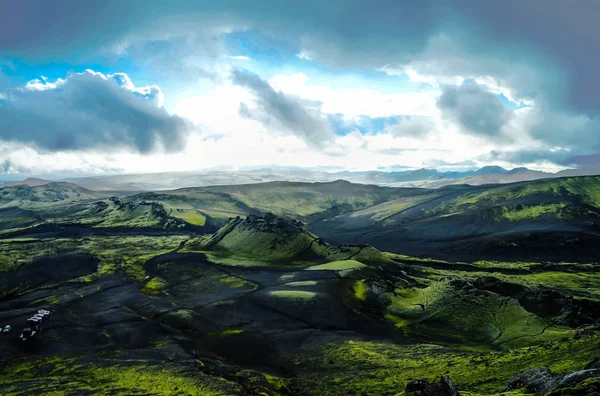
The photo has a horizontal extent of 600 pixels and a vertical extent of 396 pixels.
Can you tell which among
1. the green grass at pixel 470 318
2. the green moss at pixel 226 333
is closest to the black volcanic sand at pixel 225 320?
the green moss at pixel 226 333

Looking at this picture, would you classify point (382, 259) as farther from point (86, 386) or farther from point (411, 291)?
point (86, 386)

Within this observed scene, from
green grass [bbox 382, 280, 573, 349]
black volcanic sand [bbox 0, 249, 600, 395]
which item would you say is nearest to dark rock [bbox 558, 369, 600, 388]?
black volcanic sand [bbox 0, 249, 600, 395]

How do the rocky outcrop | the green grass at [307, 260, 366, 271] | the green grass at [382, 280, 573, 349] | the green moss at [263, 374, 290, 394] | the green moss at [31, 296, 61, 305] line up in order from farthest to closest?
the rocky outcrop, the green grass at [307, 260, 366, 271], the green moss at [31, 296, 61, 305], the green grass at [382, 280, 573, 349], the green moss at [263, 374, 290, 394]

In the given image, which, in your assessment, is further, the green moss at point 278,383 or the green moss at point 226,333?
the green moss at point 226,333

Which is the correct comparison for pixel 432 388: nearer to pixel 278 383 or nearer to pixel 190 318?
pixel 278 383

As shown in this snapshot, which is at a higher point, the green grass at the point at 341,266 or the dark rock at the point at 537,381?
the dark rock at the point at 537,381

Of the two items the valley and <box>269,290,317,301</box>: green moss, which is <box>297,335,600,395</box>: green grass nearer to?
the valley

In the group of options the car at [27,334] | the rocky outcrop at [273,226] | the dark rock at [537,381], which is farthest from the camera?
the rocky outcrop at [273,226]

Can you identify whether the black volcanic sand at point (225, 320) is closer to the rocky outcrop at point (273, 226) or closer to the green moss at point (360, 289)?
the green moss at point (360, 289)
